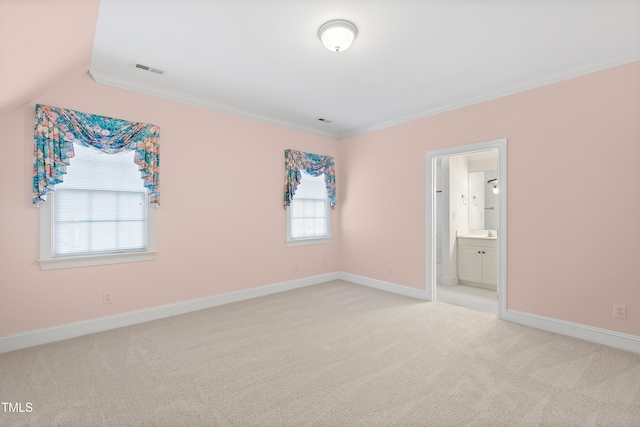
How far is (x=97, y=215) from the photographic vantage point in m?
3.23

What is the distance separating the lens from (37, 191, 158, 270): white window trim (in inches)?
115

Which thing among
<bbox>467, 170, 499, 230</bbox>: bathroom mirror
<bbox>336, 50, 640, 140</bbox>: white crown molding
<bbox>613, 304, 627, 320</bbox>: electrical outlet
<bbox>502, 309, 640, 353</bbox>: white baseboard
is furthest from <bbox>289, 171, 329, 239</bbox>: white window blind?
<bbox>613, 304, 627, 320</bbox>: electrical outlet

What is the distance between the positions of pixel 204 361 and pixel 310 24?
2.97m

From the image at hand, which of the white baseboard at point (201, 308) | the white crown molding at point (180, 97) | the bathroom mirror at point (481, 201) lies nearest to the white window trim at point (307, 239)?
the white baseboard at point (201, 308)

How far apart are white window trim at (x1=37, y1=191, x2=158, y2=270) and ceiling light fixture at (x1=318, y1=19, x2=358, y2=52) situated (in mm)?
2737

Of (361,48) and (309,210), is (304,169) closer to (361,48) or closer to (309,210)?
(309,210)

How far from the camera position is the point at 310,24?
232 cm

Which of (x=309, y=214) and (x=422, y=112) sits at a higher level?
(x=422, y=112)

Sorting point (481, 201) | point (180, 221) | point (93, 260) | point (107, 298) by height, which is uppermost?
point (481, 201)

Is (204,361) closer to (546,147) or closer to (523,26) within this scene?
(523,26)

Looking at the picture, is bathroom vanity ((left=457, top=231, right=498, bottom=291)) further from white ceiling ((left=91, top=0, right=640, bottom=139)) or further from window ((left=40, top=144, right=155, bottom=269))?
window ((left=40, top=144, right=155, bottom=269))

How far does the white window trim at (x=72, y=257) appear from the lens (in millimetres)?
2910

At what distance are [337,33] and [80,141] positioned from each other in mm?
2808

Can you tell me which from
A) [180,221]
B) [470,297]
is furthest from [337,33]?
[470,297]
